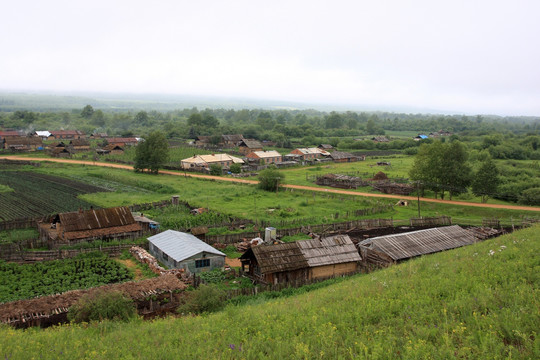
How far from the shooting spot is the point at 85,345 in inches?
480

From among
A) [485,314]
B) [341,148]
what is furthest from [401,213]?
[341,148]

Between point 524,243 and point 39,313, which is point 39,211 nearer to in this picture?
point 39,313

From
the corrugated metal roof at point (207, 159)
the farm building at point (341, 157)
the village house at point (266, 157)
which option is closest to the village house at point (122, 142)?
the corrugated metal roof at point (207, 159)

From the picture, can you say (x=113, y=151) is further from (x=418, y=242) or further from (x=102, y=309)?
(x=102, y=309)

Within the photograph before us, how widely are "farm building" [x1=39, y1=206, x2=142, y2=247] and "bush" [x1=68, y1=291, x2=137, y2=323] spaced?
50.4 feet

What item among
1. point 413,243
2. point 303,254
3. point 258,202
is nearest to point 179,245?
point 303,254

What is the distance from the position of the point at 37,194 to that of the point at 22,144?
171 feet

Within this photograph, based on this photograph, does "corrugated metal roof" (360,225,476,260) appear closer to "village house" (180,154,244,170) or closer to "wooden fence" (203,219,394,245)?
"wooden fence" (203,219,394,245)

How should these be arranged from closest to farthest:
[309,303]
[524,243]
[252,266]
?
[309,303] → [524,243] → [252,266]

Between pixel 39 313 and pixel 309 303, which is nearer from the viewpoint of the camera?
pixel 309 303

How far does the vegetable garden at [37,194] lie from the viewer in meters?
40.7

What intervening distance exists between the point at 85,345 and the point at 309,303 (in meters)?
7.72

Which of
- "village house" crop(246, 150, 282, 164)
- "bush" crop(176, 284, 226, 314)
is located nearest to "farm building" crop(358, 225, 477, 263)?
"bush" crop(176, 284, 226, 314)

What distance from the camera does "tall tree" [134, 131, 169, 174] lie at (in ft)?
227
